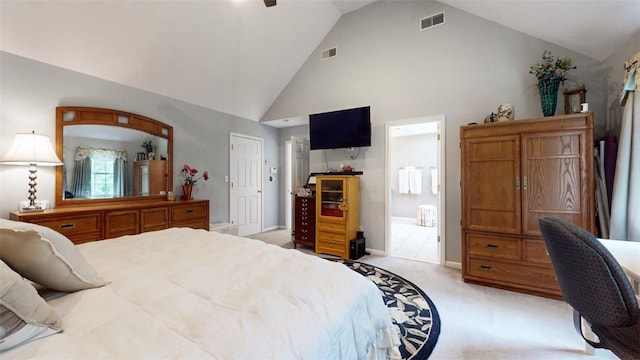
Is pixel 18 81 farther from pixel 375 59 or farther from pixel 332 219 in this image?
pixel 375 59

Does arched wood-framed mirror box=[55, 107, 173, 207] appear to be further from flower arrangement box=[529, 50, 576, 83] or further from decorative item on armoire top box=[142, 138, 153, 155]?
flower arrangement box=[529, 50, 576, 83]

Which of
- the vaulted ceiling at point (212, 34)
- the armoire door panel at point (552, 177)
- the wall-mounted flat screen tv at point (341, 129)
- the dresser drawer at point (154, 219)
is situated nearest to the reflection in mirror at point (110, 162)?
the dresser drawer at point (154, 219)

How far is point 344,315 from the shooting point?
41.4 inches

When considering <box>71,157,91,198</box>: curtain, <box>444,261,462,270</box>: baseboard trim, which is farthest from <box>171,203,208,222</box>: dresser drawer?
<box>444,261,462,270</box>: baseboard trim

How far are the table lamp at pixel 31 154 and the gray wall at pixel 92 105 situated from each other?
5.6 inches

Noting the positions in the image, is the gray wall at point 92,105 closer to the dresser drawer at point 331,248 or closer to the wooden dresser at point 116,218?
the wooden dresser at point 116,218

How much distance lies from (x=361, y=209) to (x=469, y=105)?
2137 mm

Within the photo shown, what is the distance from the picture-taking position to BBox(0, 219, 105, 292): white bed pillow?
37.9 inches

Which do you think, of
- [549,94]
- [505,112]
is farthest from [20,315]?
[549,94]

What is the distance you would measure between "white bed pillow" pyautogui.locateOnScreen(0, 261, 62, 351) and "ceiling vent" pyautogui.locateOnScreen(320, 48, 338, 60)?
15.1 ft

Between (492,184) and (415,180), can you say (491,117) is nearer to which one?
(492,184)

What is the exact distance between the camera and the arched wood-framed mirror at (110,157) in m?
3.02

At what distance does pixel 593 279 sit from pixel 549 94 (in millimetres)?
2472

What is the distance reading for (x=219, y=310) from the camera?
94 cm
